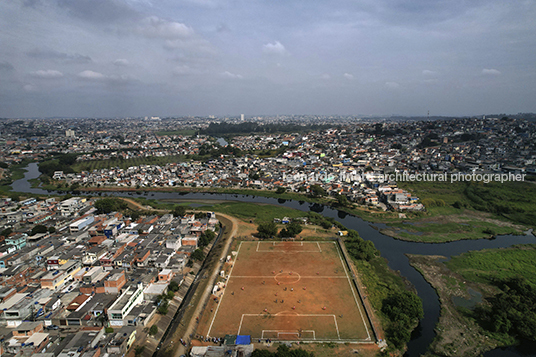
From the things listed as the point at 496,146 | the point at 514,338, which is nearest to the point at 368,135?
the point at 496,146

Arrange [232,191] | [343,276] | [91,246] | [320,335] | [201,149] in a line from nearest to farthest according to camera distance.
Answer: [320,335] < [343,276] < [91,246] < [232,191] < [201,149]

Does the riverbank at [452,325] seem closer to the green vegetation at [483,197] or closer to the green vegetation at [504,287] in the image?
the green vegetation at [504,287]

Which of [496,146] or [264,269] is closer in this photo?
[264,269]

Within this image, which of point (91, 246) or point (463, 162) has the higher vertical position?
point (463, 162)

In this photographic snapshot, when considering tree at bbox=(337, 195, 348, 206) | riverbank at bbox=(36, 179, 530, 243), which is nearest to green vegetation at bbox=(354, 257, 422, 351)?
riverbank at bbox=(36, 179, 530, 243)

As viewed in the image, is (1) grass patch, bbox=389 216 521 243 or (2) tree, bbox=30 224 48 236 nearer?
(2) tree, bbox=30 224 48 236

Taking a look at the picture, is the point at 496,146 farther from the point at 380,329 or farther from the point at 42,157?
the point at 42,157

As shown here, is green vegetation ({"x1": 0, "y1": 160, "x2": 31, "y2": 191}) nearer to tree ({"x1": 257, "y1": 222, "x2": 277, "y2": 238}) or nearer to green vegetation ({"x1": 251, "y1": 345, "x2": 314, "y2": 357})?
→ tree ({"x1": 257, "y1": 222, "x2": 277, "y2": 238})
